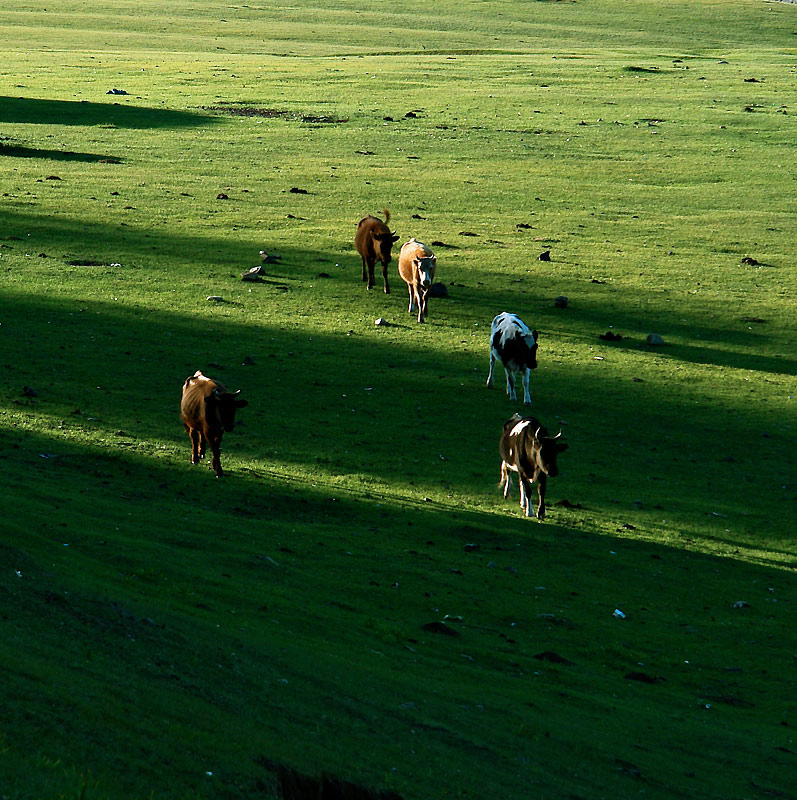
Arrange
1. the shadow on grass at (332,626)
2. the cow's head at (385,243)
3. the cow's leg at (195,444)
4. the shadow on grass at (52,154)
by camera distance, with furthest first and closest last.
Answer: the shadow on grass at (52,154) < the cow's head at (385,243) < the cow's leg at (195,444) < the shadow on grass at (332,626)

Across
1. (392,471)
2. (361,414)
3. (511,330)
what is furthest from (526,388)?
(392,471)

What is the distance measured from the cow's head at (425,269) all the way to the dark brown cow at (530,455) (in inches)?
431

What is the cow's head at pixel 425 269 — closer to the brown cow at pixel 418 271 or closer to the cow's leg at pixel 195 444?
the brown cow at pixel 418 271

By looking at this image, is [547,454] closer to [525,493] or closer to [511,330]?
[525,493]

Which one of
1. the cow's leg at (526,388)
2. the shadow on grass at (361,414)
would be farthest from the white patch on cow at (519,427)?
the cow's leg at (526,388)

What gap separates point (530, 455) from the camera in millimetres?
18609

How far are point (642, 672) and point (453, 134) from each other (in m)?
46.5

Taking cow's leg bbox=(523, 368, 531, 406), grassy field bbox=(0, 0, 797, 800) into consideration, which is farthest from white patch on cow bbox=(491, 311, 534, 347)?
grassy field bbox=(0, 0, 797, 800)

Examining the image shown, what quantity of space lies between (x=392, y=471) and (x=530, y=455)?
9.12 ft

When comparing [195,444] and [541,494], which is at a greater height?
[195,444]

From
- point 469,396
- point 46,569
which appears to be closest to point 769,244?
point 469,396

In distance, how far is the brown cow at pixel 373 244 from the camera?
106 ft

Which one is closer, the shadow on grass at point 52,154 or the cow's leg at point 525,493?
the cow's leg at point 525,493

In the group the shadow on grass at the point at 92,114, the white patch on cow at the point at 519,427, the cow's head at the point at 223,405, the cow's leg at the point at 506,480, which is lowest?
the cow's leg at the point at 506,480
